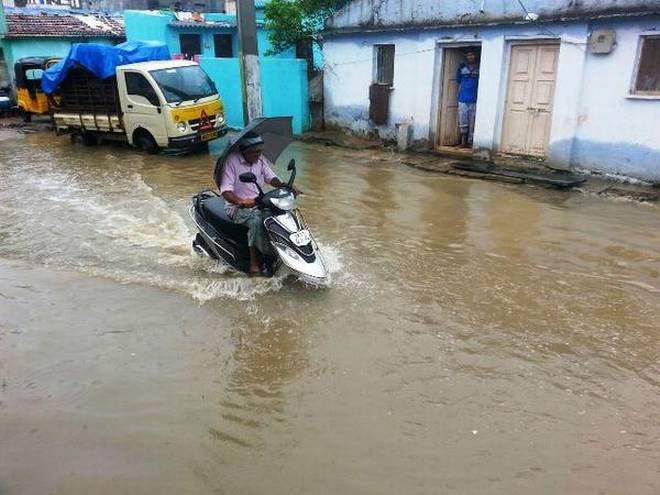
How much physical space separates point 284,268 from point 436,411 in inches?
110

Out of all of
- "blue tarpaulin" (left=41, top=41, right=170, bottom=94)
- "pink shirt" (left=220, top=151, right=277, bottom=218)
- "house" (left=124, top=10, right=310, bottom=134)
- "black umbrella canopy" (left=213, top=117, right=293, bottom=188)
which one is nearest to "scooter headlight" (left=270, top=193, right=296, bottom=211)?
"pink shirt" (left=220, top=151, right=277, bottom=218)

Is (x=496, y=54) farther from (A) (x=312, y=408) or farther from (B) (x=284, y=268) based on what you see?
(A) (x=312, y=408)

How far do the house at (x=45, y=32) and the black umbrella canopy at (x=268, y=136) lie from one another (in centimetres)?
2132

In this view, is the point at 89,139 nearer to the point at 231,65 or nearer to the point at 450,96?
the point at 231,65

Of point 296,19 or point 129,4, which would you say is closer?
point 296,19

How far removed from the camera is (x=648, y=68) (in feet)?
30.3

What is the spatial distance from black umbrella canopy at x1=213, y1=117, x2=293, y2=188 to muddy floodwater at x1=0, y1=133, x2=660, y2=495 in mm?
1356

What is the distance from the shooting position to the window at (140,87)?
41.8 ft

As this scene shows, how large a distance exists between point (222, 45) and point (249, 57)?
11.4 meters

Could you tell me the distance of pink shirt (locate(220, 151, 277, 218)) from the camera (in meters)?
5.78

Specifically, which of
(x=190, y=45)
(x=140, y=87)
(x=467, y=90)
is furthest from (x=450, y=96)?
(x=190, y=45)

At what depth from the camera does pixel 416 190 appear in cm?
991

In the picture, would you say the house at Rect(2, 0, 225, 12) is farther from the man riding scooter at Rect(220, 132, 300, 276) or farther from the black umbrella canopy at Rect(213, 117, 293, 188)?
the man riding scooter at Rect(220, 132, 300, 276)

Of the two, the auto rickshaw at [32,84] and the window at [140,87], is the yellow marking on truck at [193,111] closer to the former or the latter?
the window at [140,87]
